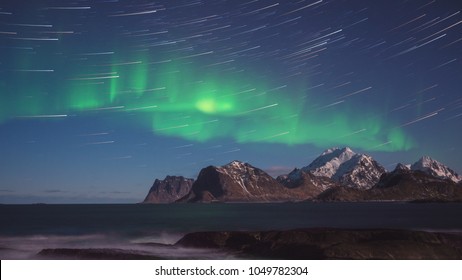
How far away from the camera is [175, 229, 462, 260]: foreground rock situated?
15.5 meters

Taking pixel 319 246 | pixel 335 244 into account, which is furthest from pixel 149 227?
pixel 335 244

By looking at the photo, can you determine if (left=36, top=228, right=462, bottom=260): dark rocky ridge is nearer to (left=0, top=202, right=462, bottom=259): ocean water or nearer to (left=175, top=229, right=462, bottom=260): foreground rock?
(left=175, top=229, right=462, bottom=260): foreground rock

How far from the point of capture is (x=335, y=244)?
1628 centimetres

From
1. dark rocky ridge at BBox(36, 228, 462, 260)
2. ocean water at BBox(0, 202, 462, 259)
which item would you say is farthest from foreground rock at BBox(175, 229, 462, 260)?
ocean water at BBox(0, 202, 462, 259)

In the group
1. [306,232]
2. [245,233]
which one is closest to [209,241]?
[245,233]

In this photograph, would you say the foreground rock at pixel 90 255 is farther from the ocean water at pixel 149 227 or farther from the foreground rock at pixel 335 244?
the foreground rock at pixel 335 244

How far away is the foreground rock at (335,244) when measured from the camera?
608 inches

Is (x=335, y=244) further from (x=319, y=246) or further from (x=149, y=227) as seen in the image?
(x=149, y=227)

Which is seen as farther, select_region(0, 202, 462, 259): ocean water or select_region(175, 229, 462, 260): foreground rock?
select_region(0, 202, 462, 259): ocean water

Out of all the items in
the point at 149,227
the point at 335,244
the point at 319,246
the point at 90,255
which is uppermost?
the point at 149,227

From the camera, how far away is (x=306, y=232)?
18.5 metres

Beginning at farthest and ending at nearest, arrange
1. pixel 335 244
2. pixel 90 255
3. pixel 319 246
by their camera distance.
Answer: pixel 90 255, pixel 319 246, pixel 335 244
